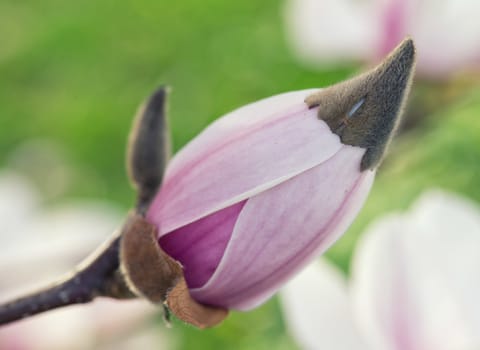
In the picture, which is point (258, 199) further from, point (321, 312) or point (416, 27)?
point (416, 27)

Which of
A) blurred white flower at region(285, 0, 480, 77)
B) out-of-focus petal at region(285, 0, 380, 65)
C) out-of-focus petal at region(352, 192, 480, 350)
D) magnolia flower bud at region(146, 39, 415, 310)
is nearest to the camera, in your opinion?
magnolia flower bud at region(146, 39, 415, 310)

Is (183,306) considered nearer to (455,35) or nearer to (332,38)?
(455,35)

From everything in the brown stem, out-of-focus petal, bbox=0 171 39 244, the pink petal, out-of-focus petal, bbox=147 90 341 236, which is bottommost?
out-of-focus petal, bbox=0 171 39 244

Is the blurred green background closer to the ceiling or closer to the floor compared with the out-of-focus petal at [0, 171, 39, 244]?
closer to the floor

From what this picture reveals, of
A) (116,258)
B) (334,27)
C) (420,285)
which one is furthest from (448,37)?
(116,258)

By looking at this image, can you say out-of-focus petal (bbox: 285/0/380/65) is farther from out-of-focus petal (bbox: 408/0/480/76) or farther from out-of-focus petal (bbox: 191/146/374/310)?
out-of-focus petal (bbox: 191/146/374/310)

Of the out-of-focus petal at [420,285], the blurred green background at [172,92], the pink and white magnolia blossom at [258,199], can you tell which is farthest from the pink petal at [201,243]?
the blurred green background at [172,92]

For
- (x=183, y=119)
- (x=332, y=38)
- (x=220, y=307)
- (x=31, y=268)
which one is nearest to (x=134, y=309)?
(x=31, y=268)

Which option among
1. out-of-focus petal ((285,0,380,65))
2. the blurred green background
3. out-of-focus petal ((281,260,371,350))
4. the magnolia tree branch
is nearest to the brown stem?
the magnolia tree branch

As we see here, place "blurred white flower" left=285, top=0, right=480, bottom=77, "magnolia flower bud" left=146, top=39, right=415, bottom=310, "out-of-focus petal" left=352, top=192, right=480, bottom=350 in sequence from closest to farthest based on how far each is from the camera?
"magnolia flower bud" left=146, top=39, right=415, bottom=310 < "out-of-focus petal" left=352, top=192, right=480, bottom=350 < "blurred white flower" left=285, top=0, right=480, bottom=77
